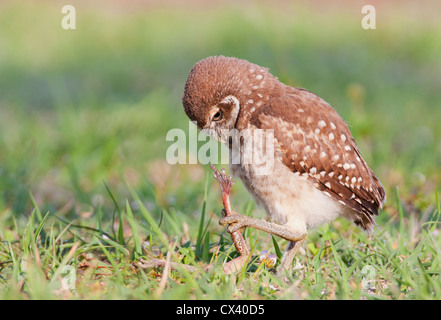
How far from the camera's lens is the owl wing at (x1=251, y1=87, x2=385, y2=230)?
373 cm

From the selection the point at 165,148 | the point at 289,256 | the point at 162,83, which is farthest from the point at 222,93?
the point at 162,83

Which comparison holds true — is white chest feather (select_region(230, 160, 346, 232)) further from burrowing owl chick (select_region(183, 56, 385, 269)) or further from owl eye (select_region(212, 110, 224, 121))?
owl eye (select_region(212, 110, 224, 121))

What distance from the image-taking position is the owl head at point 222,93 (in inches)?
145

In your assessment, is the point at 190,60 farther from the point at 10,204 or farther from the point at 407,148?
the point at 10,204

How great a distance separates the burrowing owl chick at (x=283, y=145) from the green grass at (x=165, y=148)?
20 centimetres

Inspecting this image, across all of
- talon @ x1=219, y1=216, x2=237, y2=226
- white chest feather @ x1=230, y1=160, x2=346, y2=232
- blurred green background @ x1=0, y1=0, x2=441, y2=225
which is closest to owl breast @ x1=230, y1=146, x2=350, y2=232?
white chest feather @ x1=230, y1=160, x2=346, y2=232

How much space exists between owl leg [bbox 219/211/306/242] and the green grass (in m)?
0.08

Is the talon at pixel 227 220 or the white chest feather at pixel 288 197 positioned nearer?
the talon at pixel 227 220

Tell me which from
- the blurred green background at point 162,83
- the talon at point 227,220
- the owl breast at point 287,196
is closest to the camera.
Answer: the talon at point 227,220

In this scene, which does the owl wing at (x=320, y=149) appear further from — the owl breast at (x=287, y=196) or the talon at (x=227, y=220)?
the talon at (x=227, y=220)

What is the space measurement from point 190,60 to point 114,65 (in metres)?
1.20

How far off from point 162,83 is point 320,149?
5428mm

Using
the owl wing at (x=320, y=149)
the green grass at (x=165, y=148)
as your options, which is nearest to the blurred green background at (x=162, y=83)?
the green grass at (x=165, y=148)
